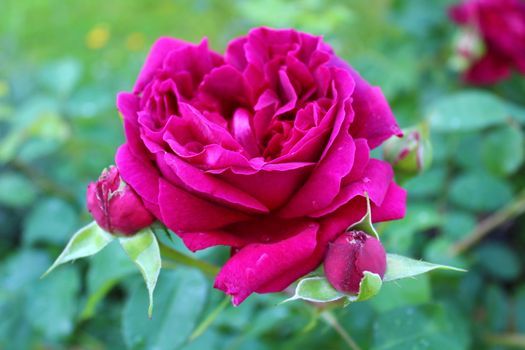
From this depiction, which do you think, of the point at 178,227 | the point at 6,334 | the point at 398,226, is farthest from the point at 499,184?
the point at 6,334

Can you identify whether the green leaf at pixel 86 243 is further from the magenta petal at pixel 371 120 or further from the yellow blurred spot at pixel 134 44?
the yellow blurred spot at pixel 134 44

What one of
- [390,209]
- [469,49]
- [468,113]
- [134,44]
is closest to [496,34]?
[469,49]

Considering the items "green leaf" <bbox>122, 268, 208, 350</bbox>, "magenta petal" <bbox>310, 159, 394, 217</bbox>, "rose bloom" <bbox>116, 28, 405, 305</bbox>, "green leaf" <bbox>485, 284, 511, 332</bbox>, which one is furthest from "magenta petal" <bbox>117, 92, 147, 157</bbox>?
"green leaf" <bbox>485, 284, 511, 332</bbox>

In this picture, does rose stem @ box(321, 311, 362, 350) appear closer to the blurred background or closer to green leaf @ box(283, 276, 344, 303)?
the blurred background

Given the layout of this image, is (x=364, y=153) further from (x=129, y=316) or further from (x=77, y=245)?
(x=129, y=316)

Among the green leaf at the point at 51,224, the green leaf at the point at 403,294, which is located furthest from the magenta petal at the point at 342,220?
the green leaf at the point at 51,224

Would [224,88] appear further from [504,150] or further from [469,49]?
[469,49]

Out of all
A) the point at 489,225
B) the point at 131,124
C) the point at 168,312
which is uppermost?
the point at 131,124

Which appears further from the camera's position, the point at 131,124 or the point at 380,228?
the point at 380,228
